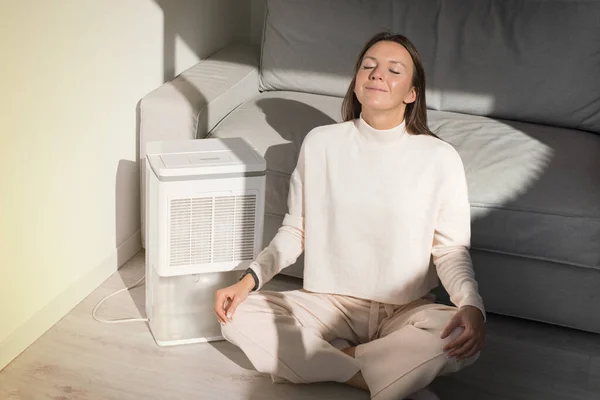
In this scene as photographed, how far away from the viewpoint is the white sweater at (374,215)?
2.04m

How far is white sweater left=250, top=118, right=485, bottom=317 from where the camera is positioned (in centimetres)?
204

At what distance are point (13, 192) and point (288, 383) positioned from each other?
2.72 ft

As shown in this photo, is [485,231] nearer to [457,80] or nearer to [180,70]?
[457,80]

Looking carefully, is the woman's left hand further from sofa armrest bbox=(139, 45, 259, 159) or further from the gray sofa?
sofa armrest bbox=(139, 45, 259, 159)

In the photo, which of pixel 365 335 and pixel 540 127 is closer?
pixel 365 335

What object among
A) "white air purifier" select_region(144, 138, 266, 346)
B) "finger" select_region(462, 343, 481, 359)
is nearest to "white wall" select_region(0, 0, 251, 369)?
"white air purifier" select_region(144, 138, 266, 346)

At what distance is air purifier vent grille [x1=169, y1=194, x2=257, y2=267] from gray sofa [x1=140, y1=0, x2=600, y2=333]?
28 centimetres

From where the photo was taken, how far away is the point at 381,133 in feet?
6.72

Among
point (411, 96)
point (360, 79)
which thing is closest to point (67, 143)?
point (360, 79)

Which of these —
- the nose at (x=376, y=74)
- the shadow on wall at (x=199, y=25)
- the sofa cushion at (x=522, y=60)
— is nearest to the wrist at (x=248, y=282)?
the nose at (x=376, y=74)

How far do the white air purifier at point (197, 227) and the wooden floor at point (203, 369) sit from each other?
0.08 m

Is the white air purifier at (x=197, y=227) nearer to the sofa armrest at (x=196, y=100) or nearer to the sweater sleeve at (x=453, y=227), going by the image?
the sofa armrest at (x=196, y=100)

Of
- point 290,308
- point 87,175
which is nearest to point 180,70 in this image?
point 87,175

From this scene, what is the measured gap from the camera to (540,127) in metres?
2.70
